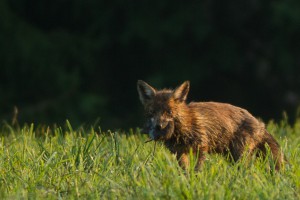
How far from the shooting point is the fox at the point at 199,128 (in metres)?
8.26

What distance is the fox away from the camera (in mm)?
8258

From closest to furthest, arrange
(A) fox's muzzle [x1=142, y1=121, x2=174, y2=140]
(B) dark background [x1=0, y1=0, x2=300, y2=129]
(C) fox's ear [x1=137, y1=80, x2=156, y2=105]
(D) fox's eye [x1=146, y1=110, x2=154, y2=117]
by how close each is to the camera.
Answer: (A) fox's muzzle [x1=142, y1=121, x2=174, y2=140] < (D) fox's eye [x1=146, y1=110, x2=154, y2=117] < (C) fox's ear [x1=137, y1=80, x2=156, y2=105] < (B) dark background [x1=0, y1=0, x2=300, y2=129]

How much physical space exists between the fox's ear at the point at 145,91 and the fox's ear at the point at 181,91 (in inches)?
8.3

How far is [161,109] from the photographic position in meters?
8.24

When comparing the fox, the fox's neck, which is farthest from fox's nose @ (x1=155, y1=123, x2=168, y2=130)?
the fox's neck

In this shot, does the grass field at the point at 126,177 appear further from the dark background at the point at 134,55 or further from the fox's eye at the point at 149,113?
the dark background at the point at 134,55

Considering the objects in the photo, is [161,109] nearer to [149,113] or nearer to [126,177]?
[149,113]

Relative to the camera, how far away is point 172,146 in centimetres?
846

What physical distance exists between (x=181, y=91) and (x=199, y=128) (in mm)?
373

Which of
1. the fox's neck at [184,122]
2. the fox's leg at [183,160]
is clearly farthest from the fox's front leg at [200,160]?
the fox's neck at [184,122]

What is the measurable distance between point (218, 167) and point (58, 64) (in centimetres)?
1486

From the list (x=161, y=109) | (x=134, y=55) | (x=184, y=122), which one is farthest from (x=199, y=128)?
(x=134, y=55)

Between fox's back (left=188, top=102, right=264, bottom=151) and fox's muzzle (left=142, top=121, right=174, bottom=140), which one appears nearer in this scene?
fox's muzzle (left=142, top=121, right=174, bottom=140)

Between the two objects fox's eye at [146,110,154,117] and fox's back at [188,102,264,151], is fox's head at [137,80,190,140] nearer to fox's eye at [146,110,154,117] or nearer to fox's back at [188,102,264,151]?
fox's eye at [146,110,154,117]
